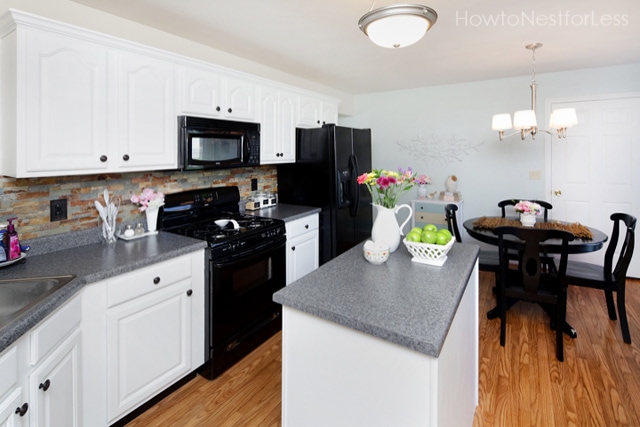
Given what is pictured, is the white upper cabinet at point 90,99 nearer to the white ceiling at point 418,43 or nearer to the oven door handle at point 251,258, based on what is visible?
the white ceiling at point 418,43

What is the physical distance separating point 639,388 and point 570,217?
2.52m

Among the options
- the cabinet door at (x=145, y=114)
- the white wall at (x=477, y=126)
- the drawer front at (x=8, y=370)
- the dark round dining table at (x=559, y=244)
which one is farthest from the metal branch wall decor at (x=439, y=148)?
the drawer front at (x=8, y=370)

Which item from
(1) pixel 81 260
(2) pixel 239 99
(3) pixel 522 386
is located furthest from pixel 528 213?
(1) pixel 81 260

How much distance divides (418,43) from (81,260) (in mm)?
2899

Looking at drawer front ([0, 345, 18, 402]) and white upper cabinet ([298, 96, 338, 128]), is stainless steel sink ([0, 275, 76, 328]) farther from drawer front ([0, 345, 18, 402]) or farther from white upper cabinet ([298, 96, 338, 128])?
white upper cabinet ([298, 96, 338, 128])

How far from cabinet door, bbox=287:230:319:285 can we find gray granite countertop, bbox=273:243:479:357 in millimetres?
1336

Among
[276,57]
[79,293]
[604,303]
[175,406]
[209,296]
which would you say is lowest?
[175,406]

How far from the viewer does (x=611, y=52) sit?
3.32 meters

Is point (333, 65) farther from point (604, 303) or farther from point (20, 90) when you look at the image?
point (604, 303)

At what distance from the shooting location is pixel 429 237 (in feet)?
5.54

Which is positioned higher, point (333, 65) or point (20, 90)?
point (333, 65)

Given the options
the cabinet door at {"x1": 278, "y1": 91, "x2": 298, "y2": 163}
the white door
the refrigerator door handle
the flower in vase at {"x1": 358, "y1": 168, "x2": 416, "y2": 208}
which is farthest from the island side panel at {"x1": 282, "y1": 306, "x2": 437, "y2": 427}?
the white door

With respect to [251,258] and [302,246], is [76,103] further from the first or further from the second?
[302,246]

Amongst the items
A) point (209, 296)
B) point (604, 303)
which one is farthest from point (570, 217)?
point (209, 296)
